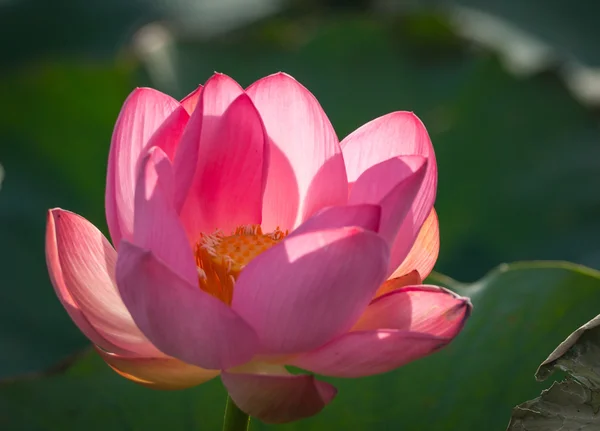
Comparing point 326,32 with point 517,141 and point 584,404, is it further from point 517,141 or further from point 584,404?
point 584,404

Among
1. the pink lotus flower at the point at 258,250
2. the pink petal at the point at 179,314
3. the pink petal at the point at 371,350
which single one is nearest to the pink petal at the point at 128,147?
the pink lotus flower at the point at 258,250

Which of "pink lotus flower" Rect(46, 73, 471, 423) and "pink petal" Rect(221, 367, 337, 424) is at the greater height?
"pink lotus flower" Rect(46, 73, 471, 423)

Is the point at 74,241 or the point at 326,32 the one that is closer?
the point at 74,241

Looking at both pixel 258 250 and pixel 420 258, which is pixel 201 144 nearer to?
pixel 258 250

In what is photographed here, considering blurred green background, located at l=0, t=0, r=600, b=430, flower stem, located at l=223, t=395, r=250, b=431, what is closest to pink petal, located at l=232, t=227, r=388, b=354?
flower stem, located at l=223, t=395, r=250, b=431

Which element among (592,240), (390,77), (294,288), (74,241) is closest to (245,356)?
(294,288)

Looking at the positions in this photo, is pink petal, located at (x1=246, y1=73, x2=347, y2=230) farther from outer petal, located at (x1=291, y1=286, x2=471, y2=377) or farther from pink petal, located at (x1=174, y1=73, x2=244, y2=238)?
outer petal, located at (x1=291, y1=286, x2=471, y2=377)
